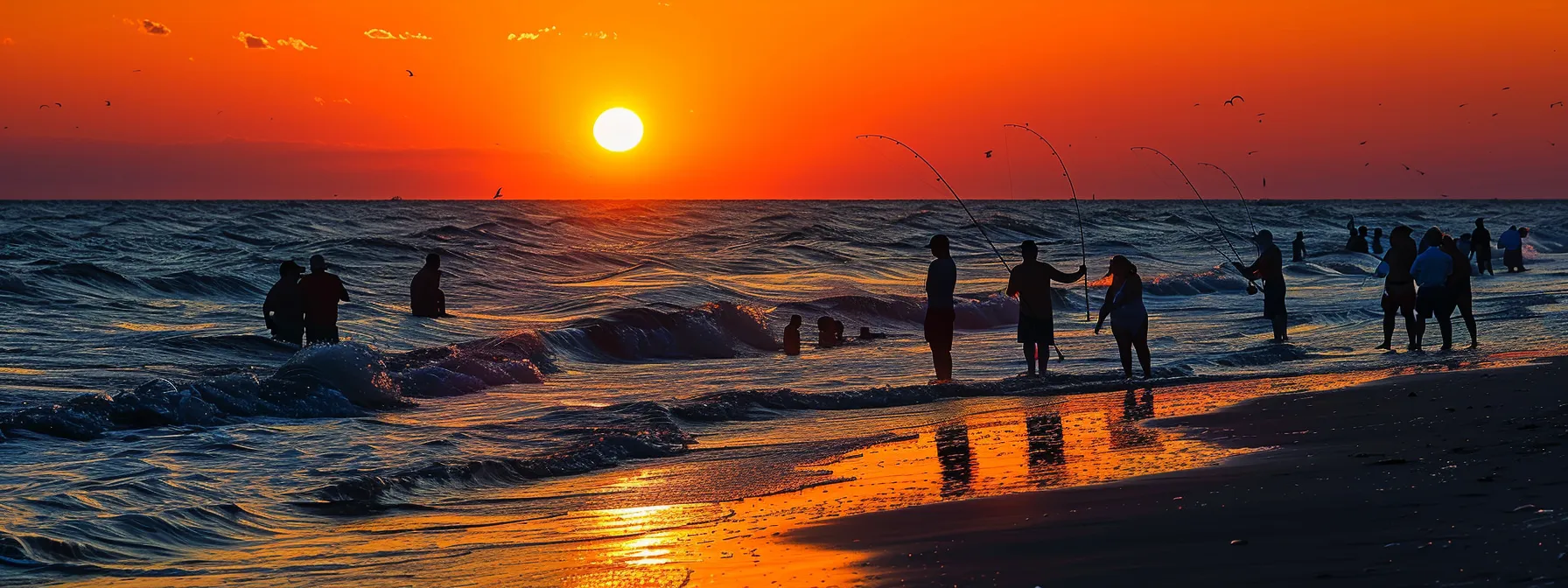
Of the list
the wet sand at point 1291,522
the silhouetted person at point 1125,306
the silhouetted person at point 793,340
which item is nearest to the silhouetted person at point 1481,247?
the silhouetted person at point 793,340

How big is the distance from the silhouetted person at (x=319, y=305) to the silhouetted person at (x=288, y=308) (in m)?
0.11

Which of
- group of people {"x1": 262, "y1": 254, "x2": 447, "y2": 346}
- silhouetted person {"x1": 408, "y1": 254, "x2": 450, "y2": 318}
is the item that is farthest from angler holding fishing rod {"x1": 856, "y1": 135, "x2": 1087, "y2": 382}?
silhouetted person {"x1": 408, "y1": 254, "x2": 450, "y2": 318}

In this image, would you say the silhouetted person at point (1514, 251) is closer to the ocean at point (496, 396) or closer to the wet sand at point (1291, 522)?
the ocean at point (496, 396)

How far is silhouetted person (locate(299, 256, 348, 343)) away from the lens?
13.3 m

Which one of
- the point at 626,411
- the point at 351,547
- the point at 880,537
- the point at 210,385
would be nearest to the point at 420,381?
the point at 210,385

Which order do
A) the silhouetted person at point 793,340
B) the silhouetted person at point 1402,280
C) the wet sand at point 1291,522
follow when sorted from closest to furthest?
1. the wet sand at point 1291,522
2. the silhouetted person at point 1402,280
3. the silhouetted person at point 793,340

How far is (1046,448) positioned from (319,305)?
27.8ft

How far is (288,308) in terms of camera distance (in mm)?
13477

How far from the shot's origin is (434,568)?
545 centimetres

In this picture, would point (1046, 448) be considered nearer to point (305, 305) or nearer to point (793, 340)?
point (305, 305)

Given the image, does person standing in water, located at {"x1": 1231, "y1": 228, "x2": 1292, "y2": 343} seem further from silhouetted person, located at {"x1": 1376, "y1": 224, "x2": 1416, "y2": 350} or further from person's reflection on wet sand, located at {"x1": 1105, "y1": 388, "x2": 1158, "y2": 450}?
person's reflection on wet sand, located at {"x1": 1105, "y1": 388, "x2": 1158, "y2": 450}

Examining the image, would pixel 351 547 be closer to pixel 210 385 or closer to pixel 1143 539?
pixel 1143 539

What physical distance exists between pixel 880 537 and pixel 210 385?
24.0 feet

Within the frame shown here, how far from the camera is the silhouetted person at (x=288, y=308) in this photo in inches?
526
